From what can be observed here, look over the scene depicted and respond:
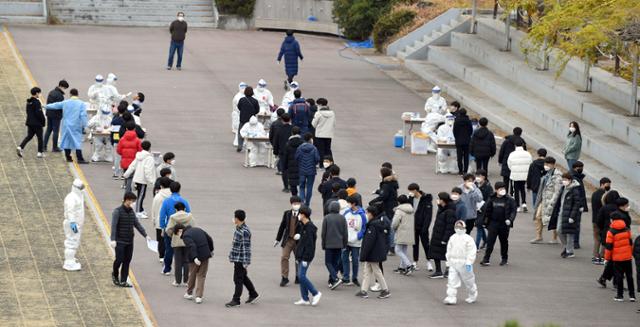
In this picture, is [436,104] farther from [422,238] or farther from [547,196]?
[422,238]

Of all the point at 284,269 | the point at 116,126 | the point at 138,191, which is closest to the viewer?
the point at 284,269

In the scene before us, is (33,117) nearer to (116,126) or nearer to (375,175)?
(116,126)

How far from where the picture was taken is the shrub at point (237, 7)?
51969 mm

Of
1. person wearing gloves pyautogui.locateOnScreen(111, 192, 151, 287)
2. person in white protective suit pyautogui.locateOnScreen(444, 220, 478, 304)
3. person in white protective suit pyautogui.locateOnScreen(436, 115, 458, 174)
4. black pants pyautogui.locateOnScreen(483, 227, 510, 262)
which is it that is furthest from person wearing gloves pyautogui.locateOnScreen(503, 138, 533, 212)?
person wearing gloves pyautogui.locateOnScreen(111, 192, 151, 287)

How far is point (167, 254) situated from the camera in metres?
21.0

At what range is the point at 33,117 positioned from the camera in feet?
93.4

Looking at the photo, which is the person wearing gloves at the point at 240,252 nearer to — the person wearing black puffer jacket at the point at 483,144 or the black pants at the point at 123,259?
the black pants at the point at 123,259

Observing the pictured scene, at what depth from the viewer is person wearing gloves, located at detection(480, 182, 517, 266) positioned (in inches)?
877

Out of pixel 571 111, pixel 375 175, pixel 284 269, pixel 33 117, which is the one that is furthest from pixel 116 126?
pixel 571 111

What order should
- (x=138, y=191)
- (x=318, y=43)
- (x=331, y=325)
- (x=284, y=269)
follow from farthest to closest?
1. (x=318, y=43)
2. (x=138, y=191)
3. (x=284, y=269)
4. (x=331, y=325)

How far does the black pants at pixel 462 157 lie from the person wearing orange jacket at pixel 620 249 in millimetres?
8139

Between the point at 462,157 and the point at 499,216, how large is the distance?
6.93 m

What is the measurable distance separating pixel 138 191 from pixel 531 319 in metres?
8.10

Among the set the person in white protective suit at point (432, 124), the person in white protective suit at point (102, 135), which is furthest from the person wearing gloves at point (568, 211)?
the person in white protective suit at point (102, 135)
